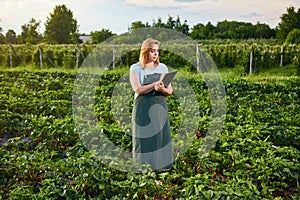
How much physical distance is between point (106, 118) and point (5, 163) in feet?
8.65

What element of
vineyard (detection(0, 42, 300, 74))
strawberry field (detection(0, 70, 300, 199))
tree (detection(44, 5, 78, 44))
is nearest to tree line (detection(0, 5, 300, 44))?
tree (detection(44, 5, 78, 44))

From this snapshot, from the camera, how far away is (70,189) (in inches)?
139

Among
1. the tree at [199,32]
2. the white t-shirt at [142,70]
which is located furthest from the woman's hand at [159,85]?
the tree at [199,32]

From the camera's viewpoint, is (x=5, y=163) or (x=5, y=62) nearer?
(x=5, y=163)

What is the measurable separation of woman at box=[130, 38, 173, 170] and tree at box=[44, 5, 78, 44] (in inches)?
1313

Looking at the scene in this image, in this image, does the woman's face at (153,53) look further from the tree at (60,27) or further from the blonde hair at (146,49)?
the tree at (60,27)

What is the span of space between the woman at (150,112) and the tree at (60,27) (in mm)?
33352

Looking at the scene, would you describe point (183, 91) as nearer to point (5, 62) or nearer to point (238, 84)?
point (238, 84)

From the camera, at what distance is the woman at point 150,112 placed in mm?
3885

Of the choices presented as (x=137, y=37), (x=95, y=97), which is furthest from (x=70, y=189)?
(x=137, y=37)

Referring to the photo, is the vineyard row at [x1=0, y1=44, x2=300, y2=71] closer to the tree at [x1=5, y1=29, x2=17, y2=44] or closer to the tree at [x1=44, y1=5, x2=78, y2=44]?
the tree at [x1=44, y1=5, x2=78, y2=44]

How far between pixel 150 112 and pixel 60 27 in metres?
35.0

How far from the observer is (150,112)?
4.07 meters

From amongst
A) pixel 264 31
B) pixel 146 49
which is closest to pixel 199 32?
pixel 264 31
